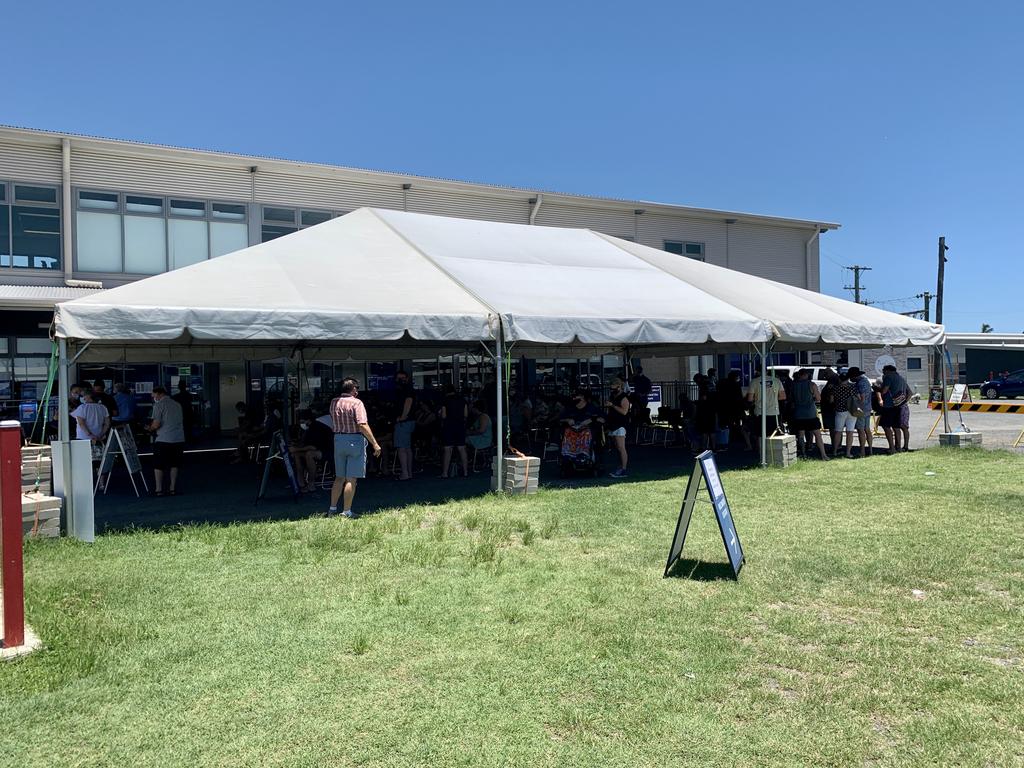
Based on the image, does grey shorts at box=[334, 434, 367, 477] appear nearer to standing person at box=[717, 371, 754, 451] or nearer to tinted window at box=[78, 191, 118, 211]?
standing person at box=[717, 371, 754, 451]

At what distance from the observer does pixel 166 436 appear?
1015 centimetres

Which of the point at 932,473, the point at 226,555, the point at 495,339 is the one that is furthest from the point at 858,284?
the point at 226,555

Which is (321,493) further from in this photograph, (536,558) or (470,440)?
(536,558)

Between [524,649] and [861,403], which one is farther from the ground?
[861,403]

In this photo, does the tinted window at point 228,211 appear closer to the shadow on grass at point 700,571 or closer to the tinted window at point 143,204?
the tinted window at point 143,204

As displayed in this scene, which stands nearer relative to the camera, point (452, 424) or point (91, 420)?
point (91, 420)

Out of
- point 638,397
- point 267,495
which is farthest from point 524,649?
point 638,397

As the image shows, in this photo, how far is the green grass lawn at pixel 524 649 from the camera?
3.38 metres

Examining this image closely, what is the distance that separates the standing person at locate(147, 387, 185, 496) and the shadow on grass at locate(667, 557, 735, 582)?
6.81m

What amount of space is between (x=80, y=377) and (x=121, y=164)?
495cm

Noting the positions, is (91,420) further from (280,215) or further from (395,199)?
(395,199)

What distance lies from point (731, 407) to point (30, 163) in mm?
15556

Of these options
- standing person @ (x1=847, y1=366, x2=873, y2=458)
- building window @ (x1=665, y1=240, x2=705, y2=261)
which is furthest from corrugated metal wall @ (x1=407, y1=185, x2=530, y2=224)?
standing person @ (x1=847, y1=366, x2=873, y2=458)

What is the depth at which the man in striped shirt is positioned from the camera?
332 inches
